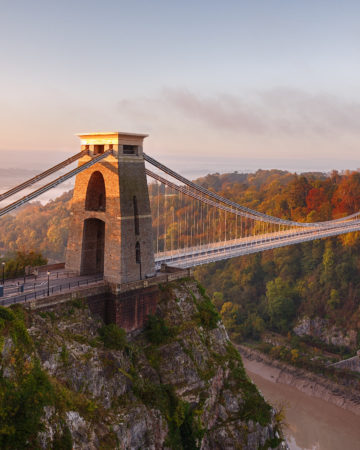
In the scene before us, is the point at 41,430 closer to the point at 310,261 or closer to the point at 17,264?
the point at 17,264

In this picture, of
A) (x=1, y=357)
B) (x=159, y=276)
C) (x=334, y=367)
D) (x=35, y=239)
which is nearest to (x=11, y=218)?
(x=35, y=239)

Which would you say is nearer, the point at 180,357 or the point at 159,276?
the point at 180,357

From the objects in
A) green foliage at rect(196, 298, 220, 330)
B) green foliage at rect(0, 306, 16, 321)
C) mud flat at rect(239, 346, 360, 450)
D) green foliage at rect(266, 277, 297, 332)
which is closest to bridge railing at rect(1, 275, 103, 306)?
green foliage at rect(0, 306, 16, 321)

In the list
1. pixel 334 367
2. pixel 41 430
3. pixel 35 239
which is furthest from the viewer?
pixel 35 239

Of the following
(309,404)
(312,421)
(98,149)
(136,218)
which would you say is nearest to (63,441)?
(136,218)

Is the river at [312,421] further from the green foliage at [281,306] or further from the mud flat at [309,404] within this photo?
the green foliage at [281,306]

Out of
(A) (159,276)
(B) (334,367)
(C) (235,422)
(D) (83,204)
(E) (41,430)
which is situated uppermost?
(D) (83,204)
